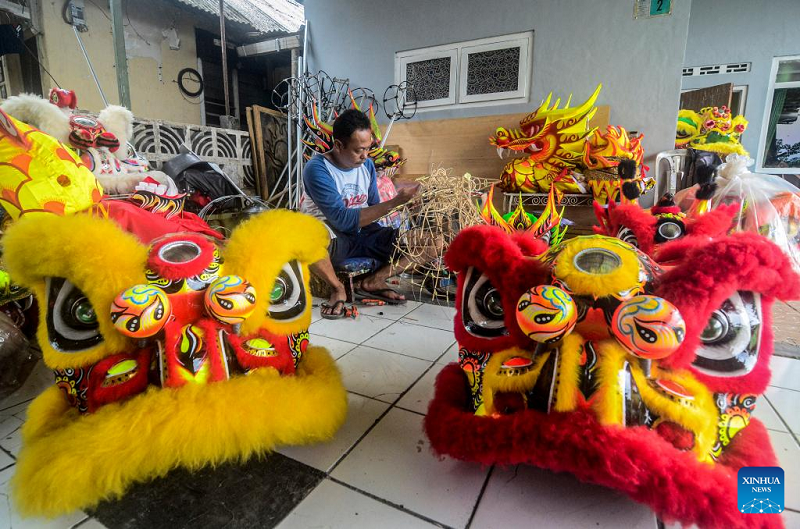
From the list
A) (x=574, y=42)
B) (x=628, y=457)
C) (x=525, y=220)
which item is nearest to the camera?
(x=628, y=457)

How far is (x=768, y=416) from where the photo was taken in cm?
118

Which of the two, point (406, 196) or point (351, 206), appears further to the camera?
point (351, 206)

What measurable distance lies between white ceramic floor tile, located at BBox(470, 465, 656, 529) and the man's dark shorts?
154 cm

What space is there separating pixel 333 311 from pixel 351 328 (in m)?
0.21

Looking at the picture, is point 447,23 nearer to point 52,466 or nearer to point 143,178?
point 143,178

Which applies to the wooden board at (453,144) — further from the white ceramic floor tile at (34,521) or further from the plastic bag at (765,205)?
the white ceramic floor tile at (34,521)

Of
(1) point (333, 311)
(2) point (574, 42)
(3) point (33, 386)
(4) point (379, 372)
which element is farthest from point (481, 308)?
(2) point (574, 42)

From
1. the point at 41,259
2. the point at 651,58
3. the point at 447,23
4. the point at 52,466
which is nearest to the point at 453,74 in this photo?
the point at 447,23

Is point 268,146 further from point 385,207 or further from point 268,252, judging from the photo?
point 268,252

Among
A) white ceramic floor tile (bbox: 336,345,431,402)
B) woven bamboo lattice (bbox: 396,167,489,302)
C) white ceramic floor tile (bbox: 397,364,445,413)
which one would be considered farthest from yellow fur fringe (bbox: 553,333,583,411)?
woven bamboo lattice (bbox: 396,167,489,302)

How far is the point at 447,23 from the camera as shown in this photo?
369 centimetres

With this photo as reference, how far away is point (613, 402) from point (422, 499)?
45cm

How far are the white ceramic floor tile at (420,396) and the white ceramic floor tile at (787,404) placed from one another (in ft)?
3.32

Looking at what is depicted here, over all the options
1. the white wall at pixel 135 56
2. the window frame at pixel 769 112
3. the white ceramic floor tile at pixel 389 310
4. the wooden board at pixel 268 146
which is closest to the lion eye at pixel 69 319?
the white ceramic floor tile at pixel 389 310
